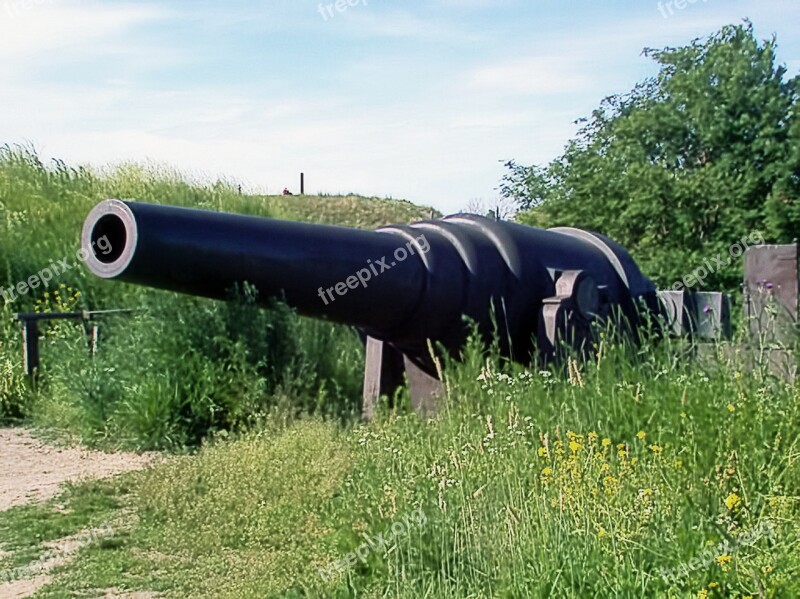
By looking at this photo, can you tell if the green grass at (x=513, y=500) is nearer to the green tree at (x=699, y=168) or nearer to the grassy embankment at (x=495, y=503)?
the grassy embankment at (x=495, y=503)

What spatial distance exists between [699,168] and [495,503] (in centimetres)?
1200

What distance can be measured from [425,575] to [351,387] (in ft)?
16.7

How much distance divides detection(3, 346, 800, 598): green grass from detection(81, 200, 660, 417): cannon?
61cm

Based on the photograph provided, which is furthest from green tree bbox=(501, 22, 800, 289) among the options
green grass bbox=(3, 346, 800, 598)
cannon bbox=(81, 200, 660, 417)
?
green grass bbox=(3, 346, 800, 598)

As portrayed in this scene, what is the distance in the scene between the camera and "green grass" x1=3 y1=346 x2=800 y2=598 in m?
3.82

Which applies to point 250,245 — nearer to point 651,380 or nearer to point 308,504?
point 308,504

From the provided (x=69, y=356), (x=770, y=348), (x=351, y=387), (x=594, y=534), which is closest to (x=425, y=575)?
(x=594, y=534)

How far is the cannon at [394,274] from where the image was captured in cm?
A: 624

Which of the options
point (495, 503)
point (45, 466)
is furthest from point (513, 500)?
point (45, 466)

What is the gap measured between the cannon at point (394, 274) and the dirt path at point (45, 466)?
63.6 inches

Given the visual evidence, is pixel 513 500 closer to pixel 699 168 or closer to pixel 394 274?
pixel 394 274

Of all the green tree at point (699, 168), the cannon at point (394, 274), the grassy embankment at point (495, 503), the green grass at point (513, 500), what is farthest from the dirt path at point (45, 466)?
the green tree at point (699, 168)

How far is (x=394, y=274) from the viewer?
685 centimetres

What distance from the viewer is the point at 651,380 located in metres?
5.80
